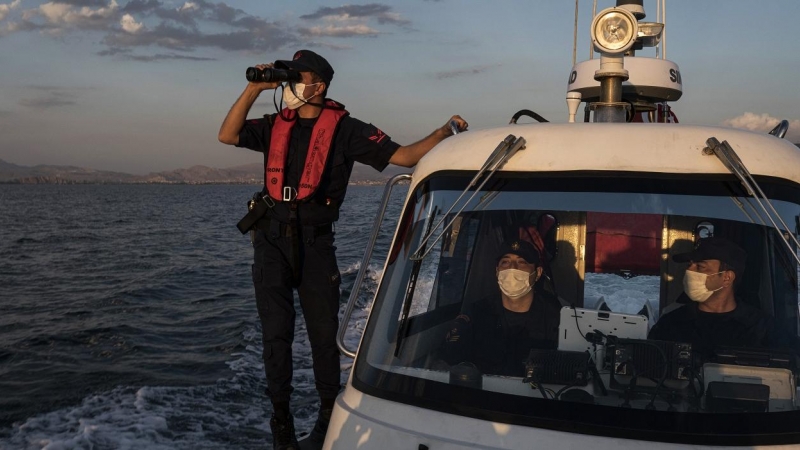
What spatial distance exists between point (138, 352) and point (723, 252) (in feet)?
29.9

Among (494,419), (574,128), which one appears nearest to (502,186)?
(574,128)

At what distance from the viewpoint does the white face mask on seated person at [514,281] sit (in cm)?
289

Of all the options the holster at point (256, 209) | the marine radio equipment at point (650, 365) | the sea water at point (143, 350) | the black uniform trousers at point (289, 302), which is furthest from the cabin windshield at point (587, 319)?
the holster at point (256, 209)

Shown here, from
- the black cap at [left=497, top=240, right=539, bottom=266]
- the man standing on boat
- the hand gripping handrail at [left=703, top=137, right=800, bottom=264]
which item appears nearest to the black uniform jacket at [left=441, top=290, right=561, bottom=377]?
the black cap at [left=497, top=240, right=539, bottom=266]

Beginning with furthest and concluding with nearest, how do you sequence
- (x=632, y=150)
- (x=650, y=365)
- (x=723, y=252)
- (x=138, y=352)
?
(x=138, y=352) < (x=723, y=252) < (x=632, y=150) < (x=650, y=365)

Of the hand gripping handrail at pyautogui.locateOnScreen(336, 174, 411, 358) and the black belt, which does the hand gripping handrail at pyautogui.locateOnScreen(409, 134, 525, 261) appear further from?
the black belt

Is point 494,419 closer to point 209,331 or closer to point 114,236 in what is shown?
point 209,331

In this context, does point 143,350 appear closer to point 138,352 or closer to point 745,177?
point 138,352

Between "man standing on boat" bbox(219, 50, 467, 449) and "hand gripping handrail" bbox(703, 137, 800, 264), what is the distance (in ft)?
5.03

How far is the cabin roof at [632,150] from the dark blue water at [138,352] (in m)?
4.81

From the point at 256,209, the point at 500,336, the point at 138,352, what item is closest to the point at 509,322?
the point at 500,336

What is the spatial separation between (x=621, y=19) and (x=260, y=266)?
197 cm

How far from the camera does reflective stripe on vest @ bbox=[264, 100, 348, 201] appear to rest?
3961 millimetres

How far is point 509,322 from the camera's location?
8.95ft
